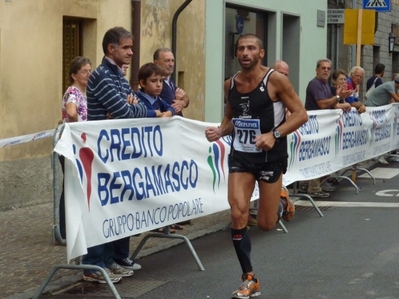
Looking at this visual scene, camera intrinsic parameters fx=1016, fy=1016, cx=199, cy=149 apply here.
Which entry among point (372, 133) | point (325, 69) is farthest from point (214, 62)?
point (325, 69)

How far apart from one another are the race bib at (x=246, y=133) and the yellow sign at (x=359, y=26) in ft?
34.0

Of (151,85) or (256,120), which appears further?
(151,85)

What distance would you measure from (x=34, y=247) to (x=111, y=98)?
7.26ft

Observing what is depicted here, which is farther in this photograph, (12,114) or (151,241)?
(12,114)

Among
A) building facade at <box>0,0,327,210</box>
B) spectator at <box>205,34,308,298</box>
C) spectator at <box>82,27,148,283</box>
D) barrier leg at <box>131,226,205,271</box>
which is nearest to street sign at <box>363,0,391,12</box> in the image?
building facade at <box>0,0,327,210</box>

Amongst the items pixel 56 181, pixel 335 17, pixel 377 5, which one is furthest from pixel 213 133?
pixel 335 17

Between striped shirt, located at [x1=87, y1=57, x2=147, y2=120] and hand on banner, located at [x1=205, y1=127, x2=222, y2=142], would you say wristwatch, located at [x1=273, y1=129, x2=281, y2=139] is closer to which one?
hand on banner, located at [x1=205, y1=127, x2=222, y2=142]

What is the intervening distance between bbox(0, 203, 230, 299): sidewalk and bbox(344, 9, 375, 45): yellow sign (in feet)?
21.7

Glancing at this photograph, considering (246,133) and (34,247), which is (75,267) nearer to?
(246,133)

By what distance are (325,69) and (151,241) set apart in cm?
498

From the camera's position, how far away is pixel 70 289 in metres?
7.68

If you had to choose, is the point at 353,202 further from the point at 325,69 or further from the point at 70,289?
the point at 70,289

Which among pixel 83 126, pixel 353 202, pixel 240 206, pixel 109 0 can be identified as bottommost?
pixel 353 202

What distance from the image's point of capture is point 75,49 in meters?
14.3
